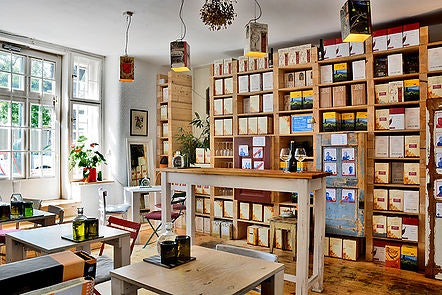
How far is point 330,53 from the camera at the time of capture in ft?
16.4

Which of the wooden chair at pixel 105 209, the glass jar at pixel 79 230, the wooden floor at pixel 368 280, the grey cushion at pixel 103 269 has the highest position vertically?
the glass jar at pixel 79 230

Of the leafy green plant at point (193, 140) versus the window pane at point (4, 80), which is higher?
the window pane at point (4, 80)

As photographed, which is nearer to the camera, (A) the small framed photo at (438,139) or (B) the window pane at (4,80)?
(A) the small framed photo at (438,139)

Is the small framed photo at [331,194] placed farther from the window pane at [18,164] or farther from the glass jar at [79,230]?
the window pane at [18,164]

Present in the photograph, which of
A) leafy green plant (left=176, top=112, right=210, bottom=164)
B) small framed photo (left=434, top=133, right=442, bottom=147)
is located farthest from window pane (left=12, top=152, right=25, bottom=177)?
small framed photo (left=434, top=133, right=442, bottom=147)

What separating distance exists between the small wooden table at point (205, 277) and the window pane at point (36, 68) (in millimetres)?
4867

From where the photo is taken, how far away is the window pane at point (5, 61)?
17.6 ft

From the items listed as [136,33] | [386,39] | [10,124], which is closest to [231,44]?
[136,33]

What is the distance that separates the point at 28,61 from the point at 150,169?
2.76m

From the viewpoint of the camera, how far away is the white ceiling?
4.13 metres

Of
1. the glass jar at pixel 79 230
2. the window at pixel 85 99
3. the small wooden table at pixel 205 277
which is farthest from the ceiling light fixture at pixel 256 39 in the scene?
the window at pixel 85 99

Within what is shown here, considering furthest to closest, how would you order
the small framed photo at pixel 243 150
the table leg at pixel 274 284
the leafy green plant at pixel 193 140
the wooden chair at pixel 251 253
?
the leafy green plant at pixel 193 140
the small framed photo at pixel 243 150
the wooden chair at pixel 251 253
the table leg at pixel 274 284

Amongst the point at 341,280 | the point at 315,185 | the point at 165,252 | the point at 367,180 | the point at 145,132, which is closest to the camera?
the point at 165,252

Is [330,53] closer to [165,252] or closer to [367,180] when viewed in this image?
[367,180]
